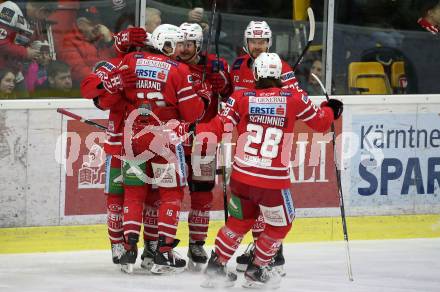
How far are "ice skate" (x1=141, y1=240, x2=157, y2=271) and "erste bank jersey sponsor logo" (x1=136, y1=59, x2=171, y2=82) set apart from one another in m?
1.05

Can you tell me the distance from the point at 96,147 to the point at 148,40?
1.20 meters

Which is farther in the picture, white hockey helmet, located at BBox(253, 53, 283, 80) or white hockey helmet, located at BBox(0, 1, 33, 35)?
white hockey helmet, located at BBox(0, 1, 33, 35)

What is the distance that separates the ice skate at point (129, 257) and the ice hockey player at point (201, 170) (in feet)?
1.32

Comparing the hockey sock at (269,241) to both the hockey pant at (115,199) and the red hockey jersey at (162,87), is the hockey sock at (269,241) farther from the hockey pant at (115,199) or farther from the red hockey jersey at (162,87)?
the hockey pant at (115,199)

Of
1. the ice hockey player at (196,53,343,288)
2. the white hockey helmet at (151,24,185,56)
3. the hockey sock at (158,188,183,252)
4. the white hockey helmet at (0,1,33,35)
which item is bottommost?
the hockey sock at (158,188,183,252)

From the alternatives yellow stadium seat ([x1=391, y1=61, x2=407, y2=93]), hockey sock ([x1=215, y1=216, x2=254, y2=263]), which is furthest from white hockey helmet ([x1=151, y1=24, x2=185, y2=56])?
yellow stadium seat ([x1=391, y1=61, x2=407, y2=93])

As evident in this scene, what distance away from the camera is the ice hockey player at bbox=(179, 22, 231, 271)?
7.31 metres

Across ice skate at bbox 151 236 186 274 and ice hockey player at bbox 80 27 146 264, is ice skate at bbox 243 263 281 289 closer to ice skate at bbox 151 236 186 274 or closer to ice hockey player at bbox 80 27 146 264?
ice skate at bbox 151 236 186 274

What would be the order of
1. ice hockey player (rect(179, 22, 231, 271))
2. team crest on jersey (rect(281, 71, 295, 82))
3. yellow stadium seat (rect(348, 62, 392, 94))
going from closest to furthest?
team crest on jersey (rect(281, 71, 295, 82)), ice hockey player (rect(179, 22, 231, 271)), yellow stadium seat (rect(348, 62, 392, 94))

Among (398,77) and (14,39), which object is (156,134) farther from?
(398,77)

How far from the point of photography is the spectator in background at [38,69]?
796 cm

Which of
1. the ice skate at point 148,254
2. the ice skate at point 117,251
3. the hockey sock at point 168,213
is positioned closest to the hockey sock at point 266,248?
the hockey sock at point 168,213

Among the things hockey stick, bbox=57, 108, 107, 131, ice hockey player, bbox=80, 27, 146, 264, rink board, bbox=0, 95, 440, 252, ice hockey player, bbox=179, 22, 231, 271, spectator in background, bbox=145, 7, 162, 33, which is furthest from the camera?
spectator in background, bbox=145, 7, 162, 33

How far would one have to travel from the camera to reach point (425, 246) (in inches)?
333
